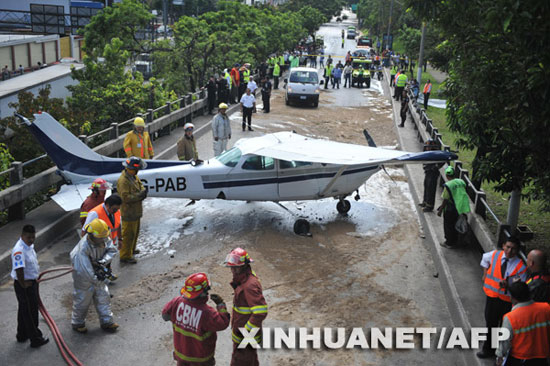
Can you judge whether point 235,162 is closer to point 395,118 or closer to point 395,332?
point 395,332

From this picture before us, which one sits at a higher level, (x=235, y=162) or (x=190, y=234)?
(x=235, y=162)

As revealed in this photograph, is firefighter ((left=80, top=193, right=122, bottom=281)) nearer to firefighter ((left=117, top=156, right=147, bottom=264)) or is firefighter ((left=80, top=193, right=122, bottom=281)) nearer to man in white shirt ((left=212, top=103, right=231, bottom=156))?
firefighter ((left=117, top=156, right=147, bottom=264))

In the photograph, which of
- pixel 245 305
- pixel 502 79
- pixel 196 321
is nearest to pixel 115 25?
pixel 502 79

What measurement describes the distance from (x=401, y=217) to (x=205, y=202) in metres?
4.96

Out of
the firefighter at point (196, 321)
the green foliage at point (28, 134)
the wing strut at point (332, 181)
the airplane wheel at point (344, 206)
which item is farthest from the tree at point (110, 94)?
the firefighter at point (196, 321)

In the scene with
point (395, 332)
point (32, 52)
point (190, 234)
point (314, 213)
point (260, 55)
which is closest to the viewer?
point (395, 332)

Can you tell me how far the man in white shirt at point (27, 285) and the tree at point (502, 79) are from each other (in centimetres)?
656

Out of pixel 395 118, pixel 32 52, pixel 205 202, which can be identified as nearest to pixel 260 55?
pixel 395 118

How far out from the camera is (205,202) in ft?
48.6

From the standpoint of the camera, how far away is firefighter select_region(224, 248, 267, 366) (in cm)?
629

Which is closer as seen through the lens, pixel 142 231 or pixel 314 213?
pixel 142 231

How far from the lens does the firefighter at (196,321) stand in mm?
6086

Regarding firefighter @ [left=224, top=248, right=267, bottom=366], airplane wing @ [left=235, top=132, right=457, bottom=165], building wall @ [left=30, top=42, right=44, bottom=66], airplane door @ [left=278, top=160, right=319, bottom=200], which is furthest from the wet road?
building wall @ [left=30, top=42, right=44, bottom=66]

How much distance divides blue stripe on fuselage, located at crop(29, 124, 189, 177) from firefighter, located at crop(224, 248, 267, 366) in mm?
6618
